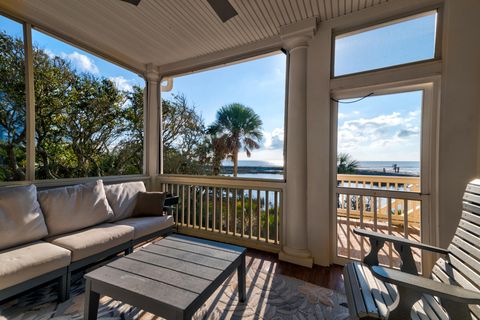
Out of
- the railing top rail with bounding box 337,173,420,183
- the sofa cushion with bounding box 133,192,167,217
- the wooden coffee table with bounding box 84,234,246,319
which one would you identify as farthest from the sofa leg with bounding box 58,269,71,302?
the railing top rail with bounding box 337,173,420,183

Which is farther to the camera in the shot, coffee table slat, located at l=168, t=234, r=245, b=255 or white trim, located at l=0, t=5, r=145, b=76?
white trim, located at l=0, t=5, r=145, b=76

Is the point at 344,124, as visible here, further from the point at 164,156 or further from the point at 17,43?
the point at 17,43

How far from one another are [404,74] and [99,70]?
3785 millimetres

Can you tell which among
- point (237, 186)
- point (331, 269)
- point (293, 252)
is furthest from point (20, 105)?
point (331, 269)

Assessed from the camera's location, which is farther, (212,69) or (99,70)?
(212,69)

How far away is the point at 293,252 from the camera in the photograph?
8.28 feet

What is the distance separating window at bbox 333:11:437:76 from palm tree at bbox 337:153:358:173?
0.95 meters

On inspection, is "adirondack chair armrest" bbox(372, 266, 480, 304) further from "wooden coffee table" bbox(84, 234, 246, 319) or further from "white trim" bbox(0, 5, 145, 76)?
"white trim" bbox(0, 5, 145, 76)

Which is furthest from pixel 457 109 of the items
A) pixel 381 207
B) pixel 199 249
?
pixel 199 249

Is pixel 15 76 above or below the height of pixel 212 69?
below

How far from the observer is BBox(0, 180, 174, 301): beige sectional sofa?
159cm

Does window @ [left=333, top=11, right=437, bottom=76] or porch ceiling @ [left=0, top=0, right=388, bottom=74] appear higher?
porch ceiling @ [left=0, top=0, right=388, bottom=74]

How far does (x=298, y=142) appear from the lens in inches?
99.0

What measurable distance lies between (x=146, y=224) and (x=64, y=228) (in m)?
0.77
